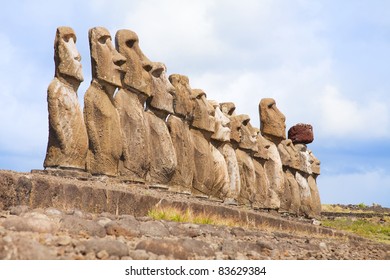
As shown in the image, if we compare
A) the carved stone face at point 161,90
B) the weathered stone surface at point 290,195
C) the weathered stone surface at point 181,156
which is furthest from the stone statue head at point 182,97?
the weathered stone surface at point 290,195

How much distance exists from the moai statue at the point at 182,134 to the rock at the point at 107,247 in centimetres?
824

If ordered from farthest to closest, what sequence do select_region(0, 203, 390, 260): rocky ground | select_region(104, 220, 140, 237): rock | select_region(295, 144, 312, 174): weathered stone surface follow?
1. select_region(295, 144, 312, 174): weathered stone surface
2. select_region(104, 220, 140, 237): rock
3. select_region(0, 203, 390, 260): rocky ground

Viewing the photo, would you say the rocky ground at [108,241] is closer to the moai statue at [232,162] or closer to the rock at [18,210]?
the rock at [18,210]

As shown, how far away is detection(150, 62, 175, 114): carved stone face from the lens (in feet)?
41.1

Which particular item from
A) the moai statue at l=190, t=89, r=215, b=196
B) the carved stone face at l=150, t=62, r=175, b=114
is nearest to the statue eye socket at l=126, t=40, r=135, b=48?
the carved stone face at l=150, t=62, r=175, b=114

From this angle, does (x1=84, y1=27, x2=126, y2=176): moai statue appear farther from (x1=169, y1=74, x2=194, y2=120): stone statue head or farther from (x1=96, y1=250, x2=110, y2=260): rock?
(x1=96, y1=250, x2=110, y2=260): rock

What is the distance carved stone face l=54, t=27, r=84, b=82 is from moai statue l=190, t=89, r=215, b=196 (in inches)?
177

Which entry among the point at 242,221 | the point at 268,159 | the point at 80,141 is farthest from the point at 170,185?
the point at 268,159

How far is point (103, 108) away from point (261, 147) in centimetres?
848

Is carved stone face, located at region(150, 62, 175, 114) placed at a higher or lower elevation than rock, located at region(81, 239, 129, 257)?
higher

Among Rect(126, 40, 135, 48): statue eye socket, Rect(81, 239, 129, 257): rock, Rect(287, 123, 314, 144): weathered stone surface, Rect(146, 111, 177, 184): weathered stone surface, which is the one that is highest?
Rect(287, 123, 314, 144): weathered stone surface

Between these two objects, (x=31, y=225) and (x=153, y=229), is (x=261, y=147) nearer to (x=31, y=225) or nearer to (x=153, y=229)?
(x=153, y=229)

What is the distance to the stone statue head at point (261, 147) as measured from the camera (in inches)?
722

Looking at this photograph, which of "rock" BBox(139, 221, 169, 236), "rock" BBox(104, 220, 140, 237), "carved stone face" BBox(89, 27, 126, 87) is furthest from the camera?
"carved stone face" BBox(89, 27, 126, 87)
